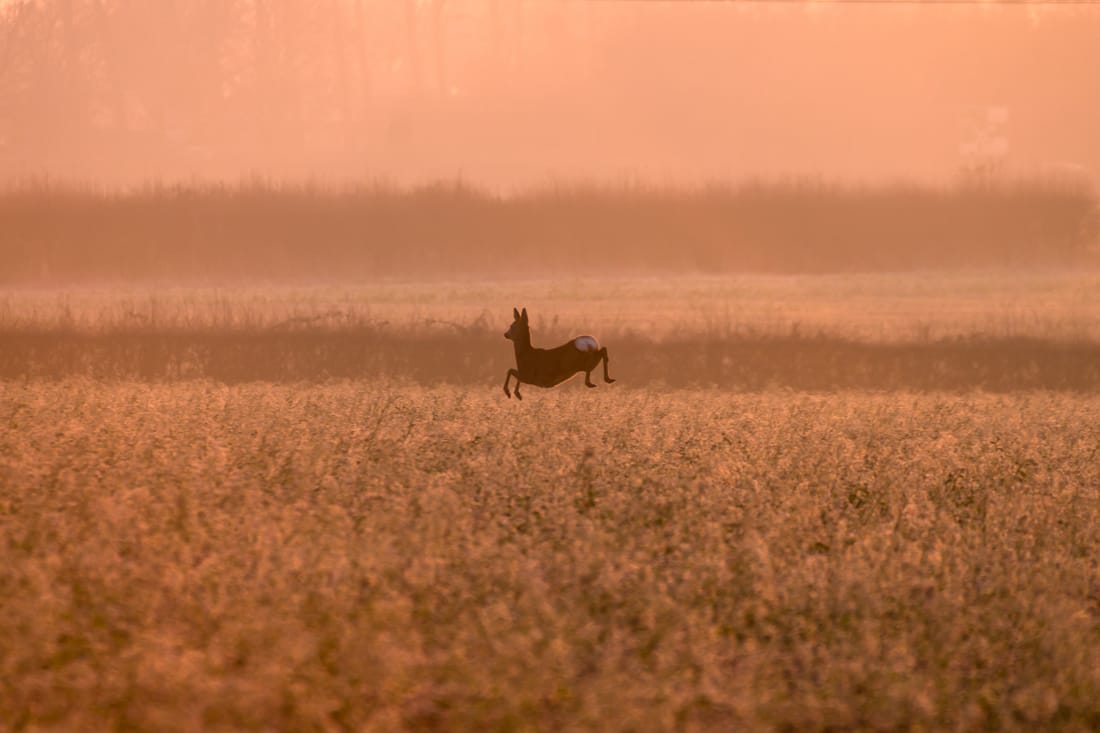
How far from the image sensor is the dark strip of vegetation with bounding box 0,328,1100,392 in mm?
21641

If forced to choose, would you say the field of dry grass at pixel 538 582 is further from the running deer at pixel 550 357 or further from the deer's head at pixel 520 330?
the deer's head at pixel 520 330

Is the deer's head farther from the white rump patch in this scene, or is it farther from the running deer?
the white rump patch

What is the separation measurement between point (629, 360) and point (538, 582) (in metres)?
15.5

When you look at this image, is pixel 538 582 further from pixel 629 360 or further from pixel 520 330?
pixel 629 360

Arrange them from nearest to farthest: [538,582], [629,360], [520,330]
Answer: [538,582] → [520,330] → [629,360]

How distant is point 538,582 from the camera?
664 centimetres

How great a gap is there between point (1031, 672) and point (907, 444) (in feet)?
22.9

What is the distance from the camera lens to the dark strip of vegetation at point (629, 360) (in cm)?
2164

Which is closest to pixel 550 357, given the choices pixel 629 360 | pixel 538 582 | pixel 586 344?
pixel 586 344

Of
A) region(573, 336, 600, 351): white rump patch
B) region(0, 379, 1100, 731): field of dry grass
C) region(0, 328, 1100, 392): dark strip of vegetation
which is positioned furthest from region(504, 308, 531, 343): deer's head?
region(0, 328, 1100, 392): dark strip of vegetation

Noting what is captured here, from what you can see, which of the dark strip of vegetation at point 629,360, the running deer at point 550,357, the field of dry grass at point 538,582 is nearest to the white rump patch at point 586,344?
the running deer at point 550,357

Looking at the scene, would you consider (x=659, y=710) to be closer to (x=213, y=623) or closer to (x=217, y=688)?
(x=217, y=688)

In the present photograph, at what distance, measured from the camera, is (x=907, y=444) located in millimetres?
12719

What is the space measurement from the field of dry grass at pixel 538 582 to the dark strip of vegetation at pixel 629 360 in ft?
30.2
